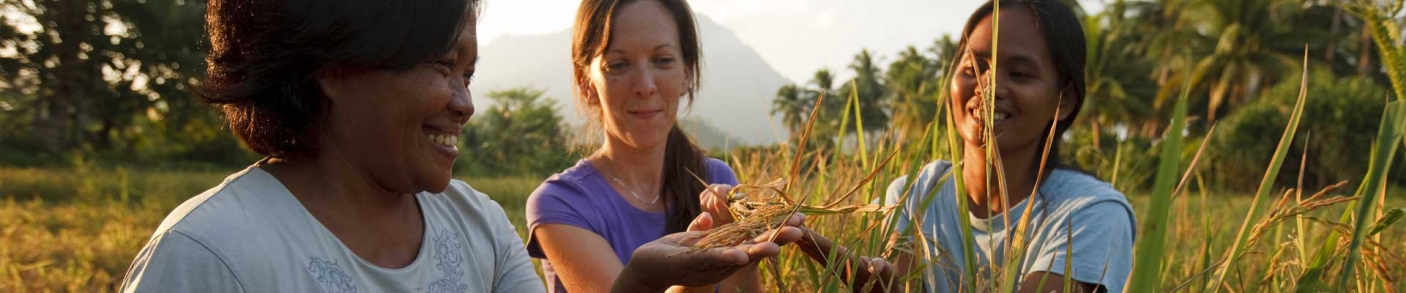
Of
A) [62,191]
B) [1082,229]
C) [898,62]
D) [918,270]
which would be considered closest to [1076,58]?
[1082,229]

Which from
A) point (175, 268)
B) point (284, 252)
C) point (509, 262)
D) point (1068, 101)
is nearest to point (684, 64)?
point (509, 262)

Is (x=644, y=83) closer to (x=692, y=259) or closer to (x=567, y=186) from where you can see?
(x=567, y=186)

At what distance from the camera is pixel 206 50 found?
1.44 m

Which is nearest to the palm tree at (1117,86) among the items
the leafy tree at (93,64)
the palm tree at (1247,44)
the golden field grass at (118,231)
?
the palm tree at (1247,44)

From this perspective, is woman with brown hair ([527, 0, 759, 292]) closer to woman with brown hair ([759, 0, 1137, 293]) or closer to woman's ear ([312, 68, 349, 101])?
woman with brown hair ([759, 0, 1137, 293])

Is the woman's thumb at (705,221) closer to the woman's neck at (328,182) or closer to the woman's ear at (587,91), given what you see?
the woman's neck at (328,182)

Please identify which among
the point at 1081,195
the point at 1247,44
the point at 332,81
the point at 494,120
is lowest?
the point at 494,120

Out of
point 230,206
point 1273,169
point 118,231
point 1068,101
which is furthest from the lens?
point 118,231

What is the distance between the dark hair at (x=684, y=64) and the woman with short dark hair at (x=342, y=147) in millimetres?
760

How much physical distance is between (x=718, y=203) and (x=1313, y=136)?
19597 mm

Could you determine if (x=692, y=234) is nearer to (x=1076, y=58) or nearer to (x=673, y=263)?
(x=673, y=263)

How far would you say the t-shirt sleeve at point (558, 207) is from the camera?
6.68 feet

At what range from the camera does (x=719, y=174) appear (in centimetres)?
246

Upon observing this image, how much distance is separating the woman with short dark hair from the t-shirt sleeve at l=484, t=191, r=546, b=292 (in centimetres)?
17
